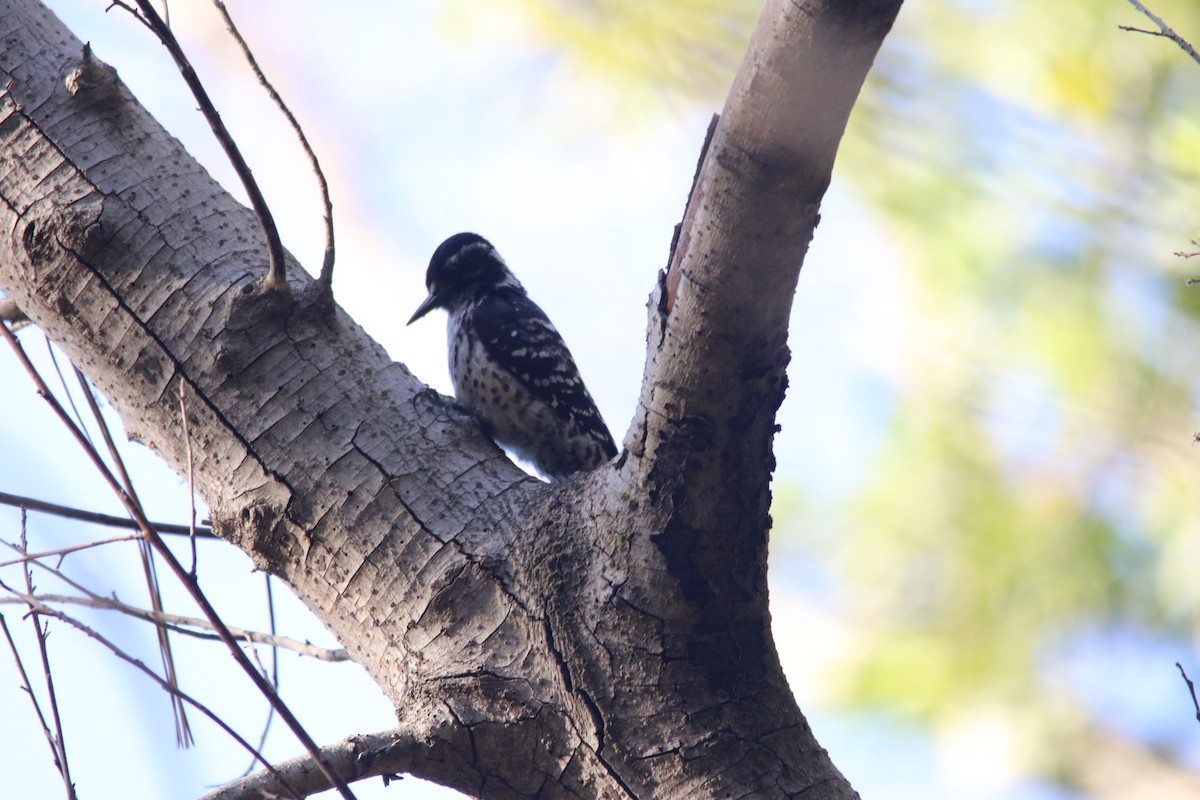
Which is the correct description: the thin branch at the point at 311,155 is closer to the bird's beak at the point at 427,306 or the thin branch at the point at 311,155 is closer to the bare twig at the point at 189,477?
the bare twig at the point at 189,477

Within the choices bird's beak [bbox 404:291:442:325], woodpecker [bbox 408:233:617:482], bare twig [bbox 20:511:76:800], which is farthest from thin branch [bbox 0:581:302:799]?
bird's beak [bbox 404:291:442:325]

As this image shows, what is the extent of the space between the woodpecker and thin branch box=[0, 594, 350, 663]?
4.63 ft

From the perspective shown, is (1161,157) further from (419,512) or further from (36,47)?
(36,47)

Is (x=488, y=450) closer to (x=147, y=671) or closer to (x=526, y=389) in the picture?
(x=147, y=671)

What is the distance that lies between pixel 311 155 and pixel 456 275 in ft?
9.01

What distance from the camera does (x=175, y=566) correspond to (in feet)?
4.66

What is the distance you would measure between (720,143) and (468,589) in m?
0.89

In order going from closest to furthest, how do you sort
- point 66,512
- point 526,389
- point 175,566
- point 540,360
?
point 175,566, point 66,512, point 526,389, point 540,360

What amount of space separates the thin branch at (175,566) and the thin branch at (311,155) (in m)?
0.51

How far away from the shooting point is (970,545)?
3506mm

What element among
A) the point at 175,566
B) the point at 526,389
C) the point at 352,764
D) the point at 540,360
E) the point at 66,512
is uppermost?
the point at 540,360

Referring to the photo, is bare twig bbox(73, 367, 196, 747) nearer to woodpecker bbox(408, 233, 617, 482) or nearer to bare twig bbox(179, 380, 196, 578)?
bare twig bbox(179, 380, 196, 578)

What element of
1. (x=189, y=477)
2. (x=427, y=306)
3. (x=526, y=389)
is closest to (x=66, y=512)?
(x=189, y=477)

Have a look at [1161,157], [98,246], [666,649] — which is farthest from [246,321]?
[1161,157]
